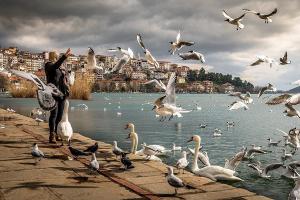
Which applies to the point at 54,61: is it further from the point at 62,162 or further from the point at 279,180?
the point at 279,180

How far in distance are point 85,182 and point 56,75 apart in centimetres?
422

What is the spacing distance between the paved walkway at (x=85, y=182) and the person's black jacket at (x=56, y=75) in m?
1.81

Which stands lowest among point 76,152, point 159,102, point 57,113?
point 76,152

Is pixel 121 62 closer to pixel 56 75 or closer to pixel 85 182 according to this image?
pixel 56 75

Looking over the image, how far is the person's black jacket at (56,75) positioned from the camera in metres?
10.0

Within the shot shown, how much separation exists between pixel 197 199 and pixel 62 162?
346 cm

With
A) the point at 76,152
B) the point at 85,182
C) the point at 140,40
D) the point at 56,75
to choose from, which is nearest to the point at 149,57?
the point at 140,40

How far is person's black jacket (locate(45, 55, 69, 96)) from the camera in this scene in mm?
10034

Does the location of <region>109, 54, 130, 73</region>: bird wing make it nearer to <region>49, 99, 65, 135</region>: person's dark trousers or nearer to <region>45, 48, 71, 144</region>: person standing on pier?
<region>45, 48, 71, 144</region>: person standing on pier

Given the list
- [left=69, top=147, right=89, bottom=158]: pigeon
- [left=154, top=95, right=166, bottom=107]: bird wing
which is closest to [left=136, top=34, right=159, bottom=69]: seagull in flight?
[left=154, top=95, right=166, bottom=107]: bird wing

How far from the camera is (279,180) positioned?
12.9m

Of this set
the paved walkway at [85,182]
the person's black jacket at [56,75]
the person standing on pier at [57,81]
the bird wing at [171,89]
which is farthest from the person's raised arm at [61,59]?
the bird wing at [171,89]

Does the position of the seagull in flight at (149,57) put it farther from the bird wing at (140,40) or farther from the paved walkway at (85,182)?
the paved walkway at (85,182)

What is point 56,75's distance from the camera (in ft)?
34.2
